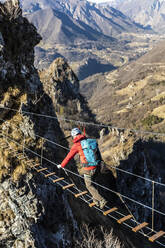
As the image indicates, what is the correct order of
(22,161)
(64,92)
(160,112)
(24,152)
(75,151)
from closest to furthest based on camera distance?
(75,151), (22,161), (24,152), (64,92), (160,112)

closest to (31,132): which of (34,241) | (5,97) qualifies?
(5,97)

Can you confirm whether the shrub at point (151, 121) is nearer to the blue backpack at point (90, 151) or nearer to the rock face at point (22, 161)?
the rock face at point (22, 161)

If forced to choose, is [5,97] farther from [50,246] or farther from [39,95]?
[50,246]

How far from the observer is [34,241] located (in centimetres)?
1445

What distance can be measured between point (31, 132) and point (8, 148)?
2.11 m

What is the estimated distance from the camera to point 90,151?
11.9 metres

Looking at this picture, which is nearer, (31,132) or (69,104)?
(31,132)

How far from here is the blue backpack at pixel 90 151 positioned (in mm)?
11828

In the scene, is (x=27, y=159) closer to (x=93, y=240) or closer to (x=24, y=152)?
(x=24, y=152)

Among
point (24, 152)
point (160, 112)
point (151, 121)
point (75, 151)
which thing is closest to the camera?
point (75, 151)

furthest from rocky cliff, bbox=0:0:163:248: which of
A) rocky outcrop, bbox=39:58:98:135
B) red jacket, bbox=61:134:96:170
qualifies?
rocky outcrop, bbox=39:58:98:135

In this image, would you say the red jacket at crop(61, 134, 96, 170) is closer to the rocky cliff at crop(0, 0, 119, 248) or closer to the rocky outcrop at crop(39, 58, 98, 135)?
the rocky cliff at crop(0, 0, 119, 248)

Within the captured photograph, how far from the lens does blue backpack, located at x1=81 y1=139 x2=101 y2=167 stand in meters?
11.8

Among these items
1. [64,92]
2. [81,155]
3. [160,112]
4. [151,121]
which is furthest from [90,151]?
[160,112]
